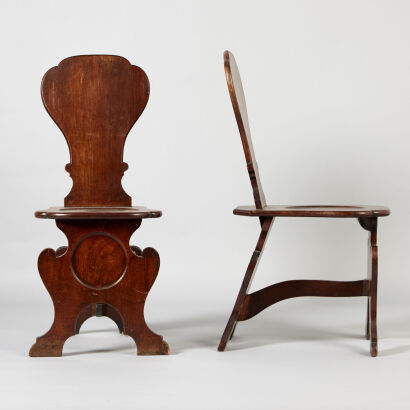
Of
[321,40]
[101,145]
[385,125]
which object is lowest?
[101,145]

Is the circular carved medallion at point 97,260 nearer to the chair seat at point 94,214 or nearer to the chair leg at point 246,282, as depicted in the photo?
the chair seat at point 94,214

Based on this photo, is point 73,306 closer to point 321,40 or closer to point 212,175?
point 212,175

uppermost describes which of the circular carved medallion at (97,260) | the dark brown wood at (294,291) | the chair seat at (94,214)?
the chair seat at (94,214)

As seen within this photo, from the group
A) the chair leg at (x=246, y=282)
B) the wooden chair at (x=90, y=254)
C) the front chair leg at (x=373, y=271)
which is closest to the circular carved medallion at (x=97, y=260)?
the wooden chair at (x=90, y=254)

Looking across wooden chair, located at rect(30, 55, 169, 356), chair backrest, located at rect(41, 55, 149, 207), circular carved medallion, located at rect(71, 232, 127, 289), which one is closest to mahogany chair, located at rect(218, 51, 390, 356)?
wooden chair, located at rect(30, 55, 169, 356)

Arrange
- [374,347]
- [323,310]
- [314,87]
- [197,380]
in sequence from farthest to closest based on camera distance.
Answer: [314,87] < [323,310] < [374,347] < [197,380]

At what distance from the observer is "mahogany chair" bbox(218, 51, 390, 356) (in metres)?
3.31

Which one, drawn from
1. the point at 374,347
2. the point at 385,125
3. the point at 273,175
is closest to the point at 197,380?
the point at 374,347

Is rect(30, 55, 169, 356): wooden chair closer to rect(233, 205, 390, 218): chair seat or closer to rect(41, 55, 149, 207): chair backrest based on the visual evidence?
rect(41, 55, 149, 207): chair backrest

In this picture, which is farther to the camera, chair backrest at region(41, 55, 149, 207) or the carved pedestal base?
chair backrest at region(41, 55, 149, 207)

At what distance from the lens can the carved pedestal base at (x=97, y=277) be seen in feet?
11.1

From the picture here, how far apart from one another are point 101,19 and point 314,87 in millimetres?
1344

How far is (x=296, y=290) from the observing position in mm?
3678

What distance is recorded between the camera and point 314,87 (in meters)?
5.04
